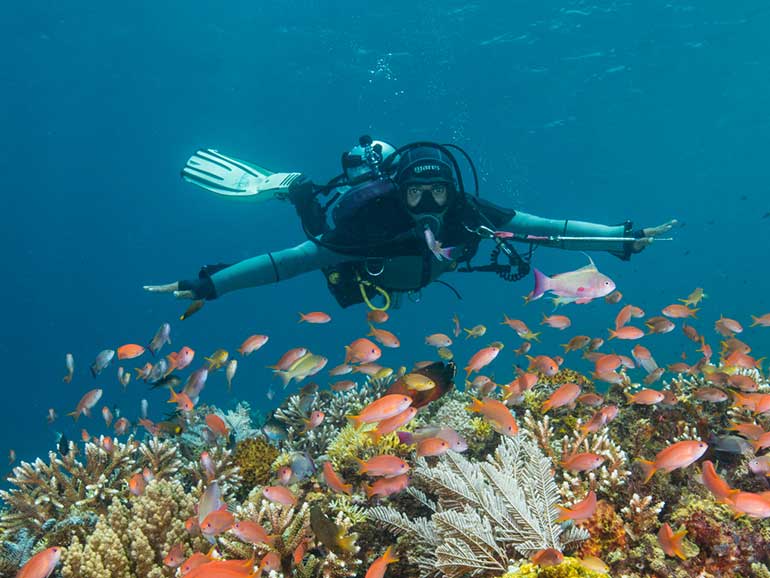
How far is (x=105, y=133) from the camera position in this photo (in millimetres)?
42281

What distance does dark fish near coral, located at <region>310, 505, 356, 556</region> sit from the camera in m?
3.41

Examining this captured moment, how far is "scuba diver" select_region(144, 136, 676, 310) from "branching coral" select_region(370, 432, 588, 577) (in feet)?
9.40

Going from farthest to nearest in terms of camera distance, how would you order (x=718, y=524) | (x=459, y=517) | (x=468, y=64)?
(x=468, y=64)
(x=718, y=524)
(x=459, y=517)

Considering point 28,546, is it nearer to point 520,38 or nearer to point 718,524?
point 718,524

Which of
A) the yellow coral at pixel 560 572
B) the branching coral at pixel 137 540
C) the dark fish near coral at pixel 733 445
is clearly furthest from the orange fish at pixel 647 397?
the branching coral at pixel 137 540

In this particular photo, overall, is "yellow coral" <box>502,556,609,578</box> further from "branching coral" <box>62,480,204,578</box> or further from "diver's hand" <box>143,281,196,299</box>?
"diver's hand" <box>143,281,196,299</box>

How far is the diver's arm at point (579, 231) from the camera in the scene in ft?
21.9

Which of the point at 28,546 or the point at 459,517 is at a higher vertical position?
the point at 459,517

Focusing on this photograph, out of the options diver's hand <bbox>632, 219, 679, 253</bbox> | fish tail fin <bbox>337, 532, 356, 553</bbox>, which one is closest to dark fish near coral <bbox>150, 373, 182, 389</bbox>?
fish tail fin <bbox>337, 532, 356, 553</bbox>

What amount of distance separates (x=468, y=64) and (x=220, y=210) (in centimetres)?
3695

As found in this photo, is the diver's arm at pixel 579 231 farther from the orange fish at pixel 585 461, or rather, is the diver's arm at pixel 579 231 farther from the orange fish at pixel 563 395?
the orange fish at pixel 585 461

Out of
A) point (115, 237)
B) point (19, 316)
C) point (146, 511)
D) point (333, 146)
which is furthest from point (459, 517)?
point (19, 316)

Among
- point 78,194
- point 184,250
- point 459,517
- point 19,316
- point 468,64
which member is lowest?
point 19,316

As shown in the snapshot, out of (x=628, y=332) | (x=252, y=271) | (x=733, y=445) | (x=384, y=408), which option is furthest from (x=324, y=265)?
(x=733, y=445)
